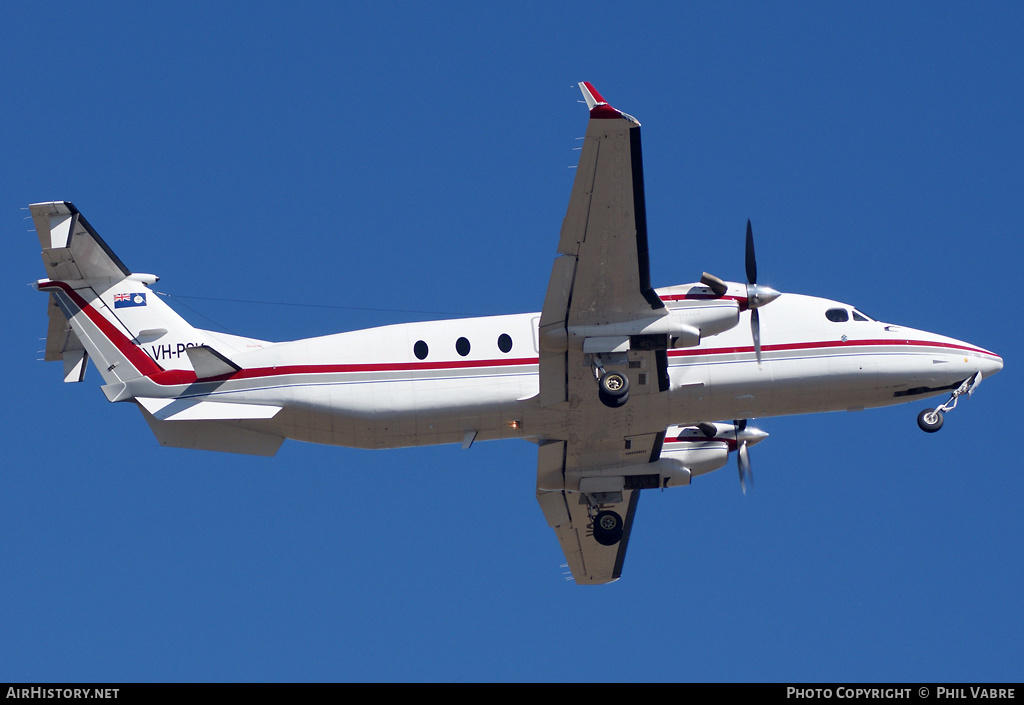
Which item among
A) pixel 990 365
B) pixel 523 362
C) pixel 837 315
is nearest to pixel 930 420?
pixel 990 365

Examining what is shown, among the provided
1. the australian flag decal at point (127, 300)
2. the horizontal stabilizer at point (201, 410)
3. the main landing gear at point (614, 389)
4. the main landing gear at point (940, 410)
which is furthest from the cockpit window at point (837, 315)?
the australian flag decal at point (127, 300)

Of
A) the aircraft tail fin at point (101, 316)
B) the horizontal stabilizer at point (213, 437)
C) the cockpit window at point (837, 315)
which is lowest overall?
the horizontal stabilizer at point (213, 437)

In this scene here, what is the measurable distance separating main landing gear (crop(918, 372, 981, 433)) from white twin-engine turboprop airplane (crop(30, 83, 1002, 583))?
0.26 m

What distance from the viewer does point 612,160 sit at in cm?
2092

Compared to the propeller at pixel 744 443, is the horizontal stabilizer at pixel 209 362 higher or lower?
higher

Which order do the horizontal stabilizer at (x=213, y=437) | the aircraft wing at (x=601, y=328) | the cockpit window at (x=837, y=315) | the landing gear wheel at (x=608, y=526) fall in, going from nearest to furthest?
the aircraft wing at (x=601, y=328)
the horizontal stabilizer at (x=213, y=437)
the cockpit window at (x=837, y=315)
the landing gear wheel at (x=608, y=526)

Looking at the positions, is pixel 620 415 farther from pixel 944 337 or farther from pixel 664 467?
pixel 944 337

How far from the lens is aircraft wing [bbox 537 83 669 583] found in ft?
69.0

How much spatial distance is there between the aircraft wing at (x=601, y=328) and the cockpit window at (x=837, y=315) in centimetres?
443

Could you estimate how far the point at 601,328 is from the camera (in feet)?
76.5

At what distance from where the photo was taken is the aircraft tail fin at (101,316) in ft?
80.0


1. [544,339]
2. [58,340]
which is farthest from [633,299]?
[58,340]

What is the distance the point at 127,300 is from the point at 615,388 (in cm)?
1084

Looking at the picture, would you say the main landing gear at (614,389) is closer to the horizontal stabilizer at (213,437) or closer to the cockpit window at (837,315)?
the cockpit window at (837,315)
